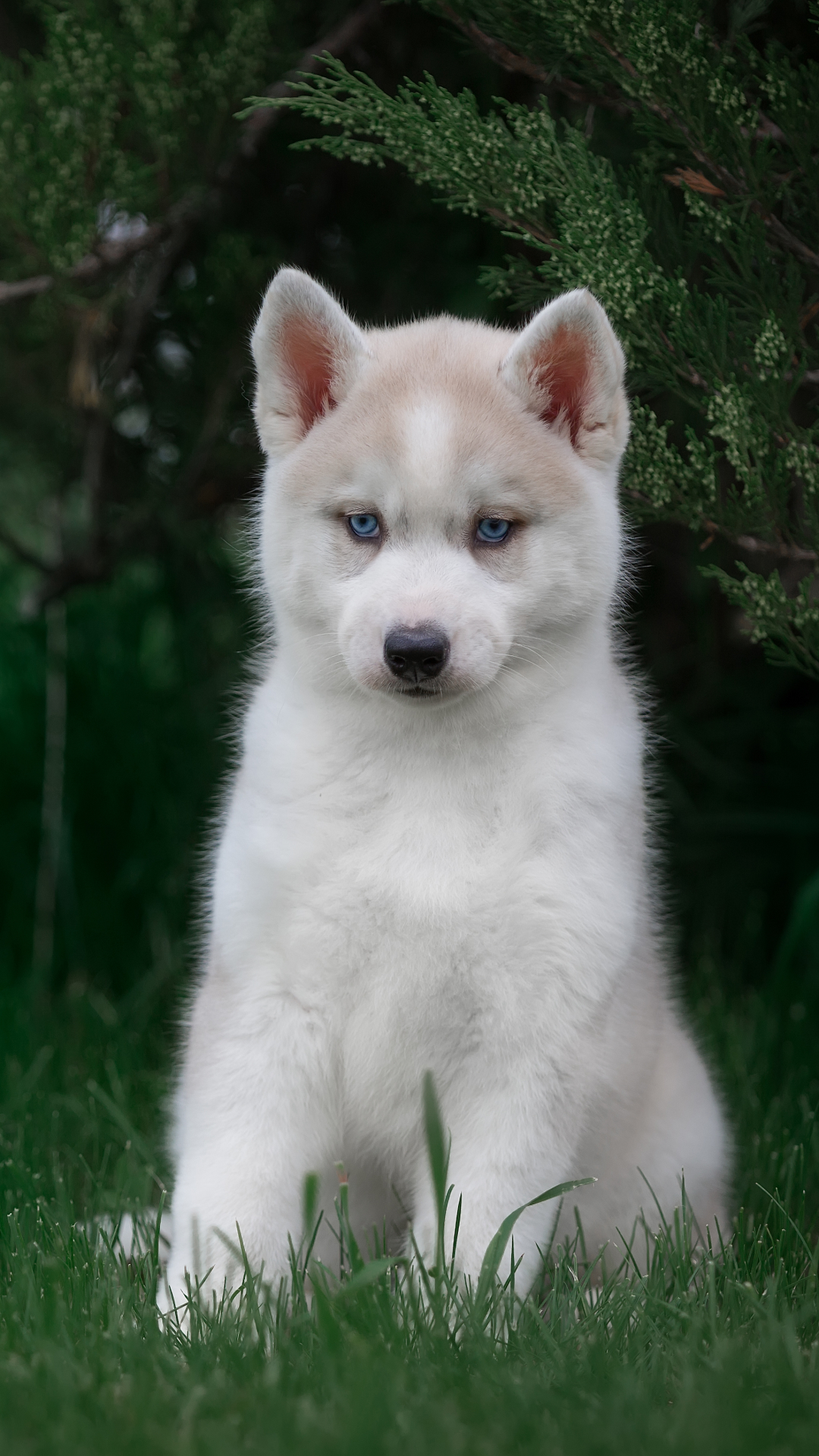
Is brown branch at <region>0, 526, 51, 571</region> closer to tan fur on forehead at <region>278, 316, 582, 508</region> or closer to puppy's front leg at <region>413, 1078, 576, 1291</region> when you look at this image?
tan fur on forehead at <region>278, 316, 582, 508</region>

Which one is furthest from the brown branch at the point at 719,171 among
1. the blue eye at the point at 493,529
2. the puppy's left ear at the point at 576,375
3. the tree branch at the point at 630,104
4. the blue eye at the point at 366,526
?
the blue eye at the point at 366,526

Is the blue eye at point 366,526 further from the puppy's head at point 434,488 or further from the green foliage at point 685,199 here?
the green foliage at point 685,199

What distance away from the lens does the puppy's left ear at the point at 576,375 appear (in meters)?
2.41

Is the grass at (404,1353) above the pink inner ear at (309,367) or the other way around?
the other way around

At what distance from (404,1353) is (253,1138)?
488 millimetres

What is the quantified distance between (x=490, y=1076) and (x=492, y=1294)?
338 mm

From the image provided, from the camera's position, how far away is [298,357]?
2.57 meters

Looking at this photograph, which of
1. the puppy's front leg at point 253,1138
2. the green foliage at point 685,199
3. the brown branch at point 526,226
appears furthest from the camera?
the brown branch at point 526,226

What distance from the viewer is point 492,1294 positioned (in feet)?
7.11

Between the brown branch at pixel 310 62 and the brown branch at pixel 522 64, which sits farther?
the brown branch at pixel 310 62

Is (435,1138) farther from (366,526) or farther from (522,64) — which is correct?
(522,64)

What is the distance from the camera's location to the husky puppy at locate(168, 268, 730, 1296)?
234 centimetres

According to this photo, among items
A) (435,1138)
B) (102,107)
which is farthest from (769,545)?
(102,107)

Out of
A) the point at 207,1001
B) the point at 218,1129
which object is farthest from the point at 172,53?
the point at 218,1129
